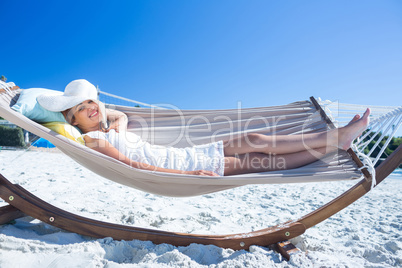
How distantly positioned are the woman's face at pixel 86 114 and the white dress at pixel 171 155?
0.43 ft

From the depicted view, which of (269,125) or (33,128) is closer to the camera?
(33,128)

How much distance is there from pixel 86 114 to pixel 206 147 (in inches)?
34.1

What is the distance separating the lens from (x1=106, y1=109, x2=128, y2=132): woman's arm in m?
2.07

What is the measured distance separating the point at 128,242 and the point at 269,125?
52.4 inches

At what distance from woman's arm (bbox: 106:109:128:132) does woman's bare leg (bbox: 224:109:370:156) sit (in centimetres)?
90

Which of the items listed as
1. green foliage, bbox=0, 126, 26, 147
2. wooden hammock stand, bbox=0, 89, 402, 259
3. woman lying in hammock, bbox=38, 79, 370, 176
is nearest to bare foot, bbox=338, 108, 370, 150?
woman lying in hammock, bbox=38, 79, 370, 176

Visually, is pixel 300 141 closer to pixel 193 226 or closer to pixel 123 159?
pixel 193 226

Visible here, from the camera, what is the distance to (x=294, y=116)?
2053 millimetres

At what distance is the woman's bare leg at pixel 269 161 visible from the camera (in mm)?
1599

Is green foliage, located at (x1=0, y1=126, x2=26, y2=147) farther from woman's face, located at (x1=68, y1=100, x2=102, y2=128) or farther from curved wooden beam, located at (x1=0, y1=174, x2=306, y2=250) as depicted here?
curved wooden beam, located at (x1=0, y1=174, x2=306, y2=250)

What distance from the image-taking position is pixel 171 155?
1701 mm

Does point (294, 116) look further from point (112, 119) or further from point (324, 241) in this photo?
point (112, 119)

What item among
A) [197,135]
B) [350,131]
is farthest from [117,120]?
[350,131]

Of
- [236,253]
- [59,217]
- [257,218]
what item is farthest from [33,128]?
[257,218]
